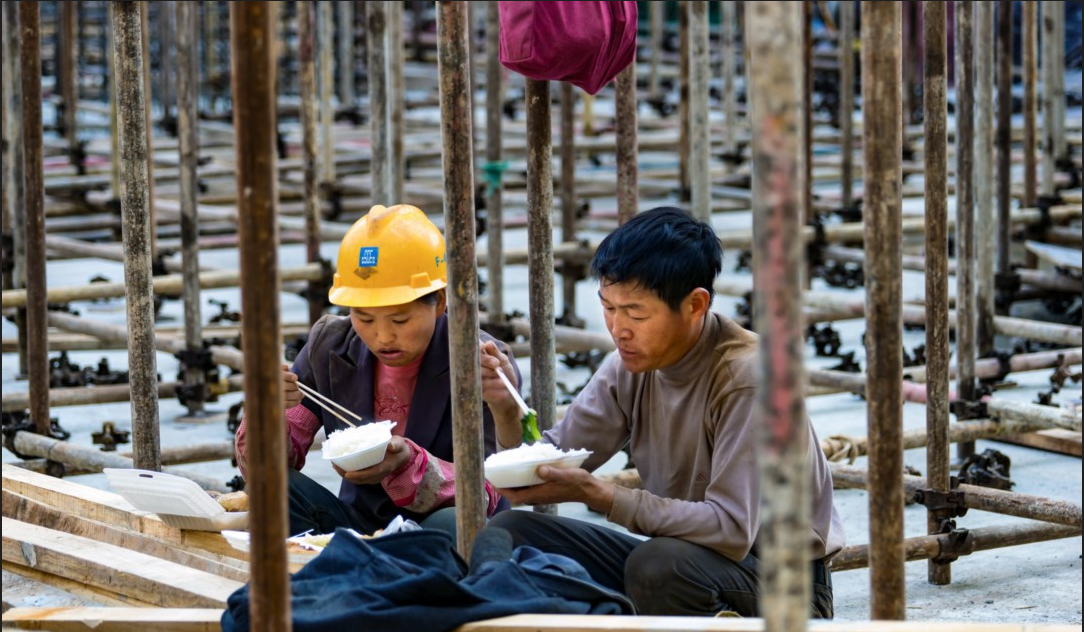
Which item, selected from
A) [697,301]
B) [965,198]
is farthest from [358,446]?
[965,198]

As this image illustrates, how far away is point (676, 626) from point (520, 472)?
55 cm

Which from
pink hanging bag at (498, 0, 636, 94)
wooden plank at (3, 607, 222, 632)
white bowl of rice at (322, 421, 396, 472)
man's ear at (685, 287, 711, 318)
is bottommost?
wooden plank at (3, 607, 222, 632)

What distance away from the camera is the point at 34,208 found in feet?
17.5

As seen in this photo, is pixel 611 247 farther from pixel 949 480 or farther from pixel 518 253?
pixel 518 253

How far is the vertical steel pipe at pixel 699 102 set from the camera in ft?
22.3

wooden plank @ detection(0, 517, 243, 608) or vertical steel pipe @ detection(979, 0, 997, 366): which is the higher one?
vertical steel pipe @ detection(979, 0, 997, 366)

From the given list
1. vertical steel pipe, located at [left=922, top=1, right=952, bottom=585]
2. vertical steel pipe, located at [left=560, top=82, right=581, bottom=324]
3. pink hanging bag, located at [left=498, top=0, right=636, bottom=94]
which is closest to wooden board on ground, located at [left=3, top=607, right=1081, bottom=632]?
pink hanging bag, located at [left=498, top=0, right=636, bottom=94]

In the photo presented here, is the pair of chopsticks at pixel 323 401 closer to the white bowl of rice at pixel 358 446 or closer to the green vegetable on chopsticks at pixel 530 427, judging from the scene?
the white bowl of rice at pixel 358 446

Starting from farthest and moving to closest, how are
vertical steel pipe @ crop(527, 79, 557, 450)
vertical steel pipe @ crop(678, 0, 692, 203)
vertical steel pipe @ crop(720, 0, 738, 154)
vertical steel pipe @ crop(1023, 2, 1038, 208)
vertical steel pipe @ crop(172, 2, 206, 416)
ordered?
vertical steel pipe @ crop(720, 0, 738, 154), vertical steel pipe @ crop(678, 0, 692, 203), vertical steel pipe @ crop(1023, 2, 1038, 208), vertical steel pipe @ crop(172, 2, 206, 416), vertical steel pipe @ crop(527, 79, 557, 450)

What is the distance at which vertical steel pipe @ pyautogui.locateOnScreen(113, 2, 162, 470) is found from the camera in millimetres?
3914

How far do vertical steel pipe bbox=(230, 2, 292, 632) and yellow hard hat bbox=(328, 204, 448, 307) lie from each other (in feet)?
4.52

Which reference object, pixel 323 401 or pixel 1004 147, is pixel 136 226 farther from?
pixel 1004 147

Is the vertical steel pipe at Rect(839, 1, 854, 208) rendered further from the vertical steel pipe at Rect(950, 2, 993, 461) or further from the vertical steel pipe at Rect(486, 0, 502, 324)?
the vertical steel pipe at Rect(950, 2, 993, 461)

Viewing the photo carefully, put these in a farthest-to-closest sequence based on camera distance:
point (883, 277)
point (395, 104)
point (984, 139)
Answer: point (395, 104)
point (984, 139)
point (883, 277)
